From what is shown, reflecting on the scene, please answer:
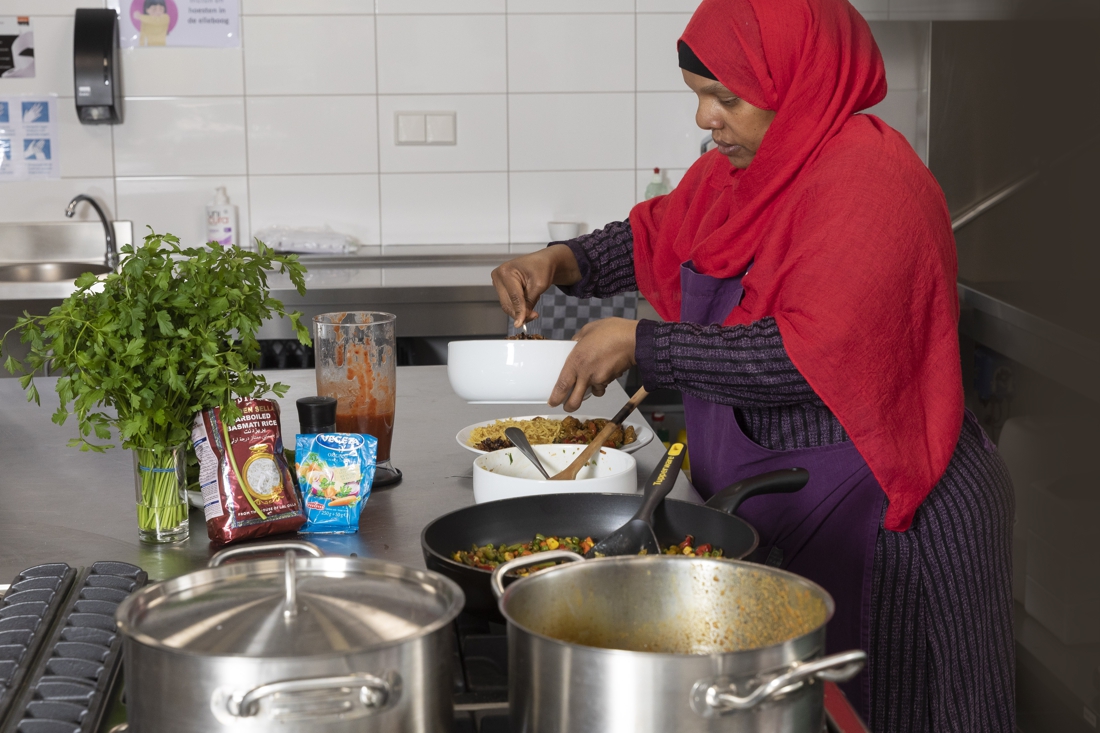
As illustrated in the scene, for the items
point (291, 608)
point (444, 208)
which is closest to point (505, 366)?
point (291, 608)

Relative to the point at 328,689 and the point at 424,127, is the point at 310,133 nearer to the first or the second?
the point at 424,127

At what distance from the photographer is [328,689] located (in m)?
0.57

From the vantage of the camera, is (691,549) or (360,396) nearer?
(691,549)

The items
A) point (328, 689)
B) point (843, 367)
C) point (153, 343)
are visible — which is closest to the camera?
point (328, 689)

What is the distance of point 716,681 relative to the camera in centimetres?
58

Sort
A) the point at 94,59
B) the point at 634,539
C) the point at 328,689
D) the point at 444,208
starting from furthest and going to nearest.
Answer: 1. the point at 444,208
2. the point at 94,59
3. the point at 634,539
4. the point at 328,689

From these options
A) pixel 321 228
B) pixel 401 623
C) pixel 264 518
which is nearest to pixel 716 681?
pixel 401 623

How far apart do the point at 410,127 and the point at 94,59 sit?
943 mm

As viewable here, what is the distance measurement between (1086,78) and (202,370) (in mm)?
2064

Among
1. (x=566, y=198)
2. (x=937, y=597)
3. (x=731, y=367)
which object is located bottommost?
(x=937, y=597)

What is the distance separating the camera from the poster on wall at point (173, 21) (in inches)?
129

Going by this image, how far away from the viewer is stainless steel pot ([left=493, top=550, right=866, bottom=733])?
0.58m

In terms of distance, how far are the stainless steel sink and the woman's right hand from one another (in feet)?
6.62

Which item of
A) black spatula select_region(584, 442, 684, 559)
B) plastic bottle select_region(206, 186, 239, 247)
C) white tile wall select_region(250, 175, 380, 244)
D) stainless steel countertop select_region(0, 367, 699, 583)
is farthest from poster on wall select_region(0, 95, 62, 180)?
black spatula select_region(584, 442, 684, 559)
